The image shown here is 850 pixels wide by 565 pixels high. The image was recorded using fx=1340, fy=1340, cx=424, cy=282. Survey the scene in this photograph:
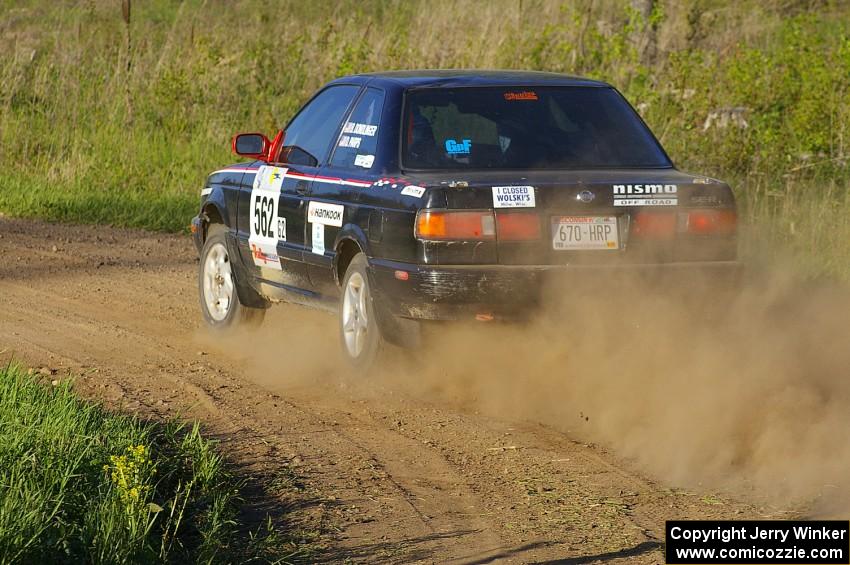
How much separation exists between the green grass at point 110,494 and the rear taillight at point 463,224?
1547 mm

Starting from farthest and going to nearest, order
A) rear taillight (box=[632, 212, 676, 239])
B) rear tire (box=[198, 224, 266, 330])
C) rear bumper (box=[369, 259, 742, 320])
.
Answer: rear tire (box=[198, 224, 266, 330])
rear taillight (box=[632, 212, 676, 239])
rear bumper (box=[369, 259, 742, 320])

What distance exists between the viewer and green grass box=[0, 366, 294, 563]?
13.9 ft

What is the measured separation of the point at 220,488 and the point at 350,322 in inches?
89.8

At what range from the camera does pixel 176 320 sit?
931 cm

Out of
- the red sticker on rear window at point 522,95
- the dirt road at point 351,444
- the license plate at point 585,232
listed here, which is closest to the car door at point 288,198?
the dirt road at point 351,444

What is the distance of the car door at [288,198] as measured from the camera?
7.77 meters

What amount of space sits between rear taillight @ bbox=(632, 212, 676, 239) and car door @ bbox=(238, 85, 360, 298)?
2.01 metres

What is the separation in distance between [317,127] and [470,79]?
113 cm

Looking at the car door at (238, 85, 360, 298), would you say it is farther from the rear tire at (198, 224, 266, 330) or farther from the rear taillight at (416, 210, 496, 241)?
the rear taillight at (416, 210, 496, 241)

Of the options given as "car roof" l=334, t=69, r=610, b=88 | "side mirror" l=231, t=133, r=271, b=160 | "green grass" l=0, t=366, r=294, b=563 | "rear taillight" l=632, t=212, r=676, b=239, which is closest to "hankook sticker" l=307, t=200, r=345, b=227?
"car roof" l=334, t=69, r=610, b=88

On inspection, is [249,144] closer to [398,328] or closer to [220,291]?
[220,291]

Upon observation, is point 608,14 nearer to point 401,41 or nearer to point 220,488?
point 401,41

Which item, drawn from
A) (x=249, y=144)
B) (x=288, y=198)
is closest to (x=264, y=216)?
(x=288, y=198)

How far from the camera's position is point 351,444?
235 inches
